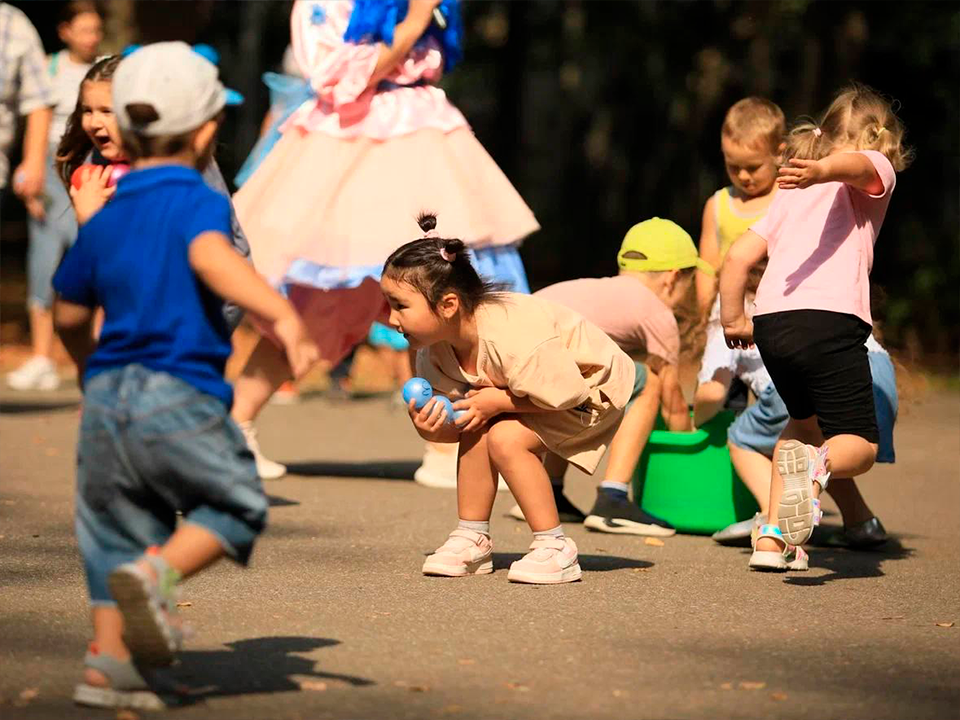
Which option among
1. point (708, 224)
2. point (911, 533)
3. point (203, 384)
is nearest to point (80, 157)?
point (203, 384)

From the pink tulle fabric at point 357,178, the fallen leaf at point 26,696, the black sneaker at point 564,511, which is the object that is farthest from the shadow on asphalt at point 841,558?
the fallen leaf at point 26,696

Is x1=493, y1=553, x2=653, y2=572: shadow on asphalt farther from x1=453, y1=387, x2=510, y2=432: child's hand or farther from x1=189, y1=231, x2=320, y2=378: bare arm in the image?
x1=189, y1=231, x2=320, y2=378: bare arm

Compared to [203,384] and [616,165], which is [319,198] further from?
[616,165]

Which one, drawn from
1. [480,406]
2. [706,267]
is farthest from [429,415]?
[706,267]

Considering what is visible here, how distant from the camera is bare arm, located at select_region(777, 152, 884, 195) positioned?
498 centimetres

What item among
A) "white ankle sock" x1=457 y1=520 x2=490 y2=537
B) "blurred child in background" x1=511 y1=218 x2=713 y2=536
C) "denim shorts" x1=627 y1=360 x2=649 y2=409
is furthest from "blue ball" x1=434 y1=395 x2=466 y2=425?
"denim shorts" x1=627 y1=360 x2=649 y2=409

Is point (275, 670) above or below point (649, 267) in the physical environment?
below

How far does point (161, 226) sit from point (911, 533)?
4.14 metres

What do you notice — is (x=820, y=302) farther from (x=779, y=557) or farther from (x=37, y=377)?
(x=37, y=377)

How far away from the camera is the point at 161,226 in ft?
11.9

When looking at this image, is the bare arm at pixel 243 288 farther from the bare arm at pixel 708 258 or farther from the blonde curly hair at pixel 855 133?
the bare arm at pixel 708 258

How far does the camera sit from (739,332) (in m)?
5.71

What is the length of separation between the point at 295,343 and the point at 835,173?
2.28 m

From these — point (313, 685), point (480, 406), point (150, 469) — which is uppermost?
point (150, 469)
